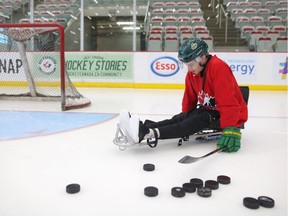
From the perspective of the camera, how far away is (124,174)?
162 cm

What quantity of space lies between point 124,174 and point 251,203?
0.64 meters

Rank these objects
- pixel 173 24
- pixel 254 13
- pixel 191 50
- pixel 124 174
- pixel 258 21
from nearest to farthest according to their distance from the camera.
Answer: pixel 124 174
pixel 191 50
pixel 258 21
pixel 173 24
pixel 254 13

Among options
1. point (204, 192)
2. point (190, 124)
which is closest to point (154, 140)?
point (190, 124)

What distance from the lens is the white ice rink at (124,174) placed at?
123 cm

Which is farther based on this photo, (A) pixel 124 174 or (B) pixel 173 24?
(B) pixel 173 24

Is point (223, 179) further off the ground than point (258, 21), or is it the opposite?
point (258, 21)

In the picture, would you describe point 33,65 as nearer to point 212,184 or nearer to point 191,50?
point 191,50

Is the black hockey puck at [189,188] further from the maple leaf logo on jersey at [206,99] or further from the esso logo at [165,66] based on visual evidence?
the esso logo at [165,66]

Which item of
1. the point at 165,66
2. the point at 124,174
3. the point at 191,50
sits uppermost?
the point at 191,50

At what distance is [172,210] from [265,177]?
613 millimetres

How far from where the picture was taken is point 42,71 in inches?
183

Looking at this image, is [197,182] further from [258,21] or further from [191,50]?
[258,21]

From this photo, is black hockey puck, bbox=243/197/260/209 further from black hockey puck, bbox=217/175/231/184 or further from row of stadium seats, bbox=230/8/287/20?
row of stadium seats, bbox=230/8/287/20

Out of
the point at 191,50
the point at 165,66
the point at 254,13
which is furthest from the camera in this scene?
the point at 254,13
